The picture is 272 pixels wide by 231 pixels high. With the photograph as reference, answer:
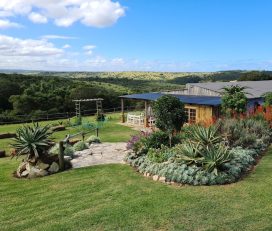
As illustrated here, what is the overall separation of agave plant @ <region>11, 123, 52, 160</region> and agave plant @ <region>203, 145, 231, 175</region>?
5.45 m

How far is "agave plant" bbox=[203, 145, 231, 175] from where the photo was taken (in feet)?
32.5

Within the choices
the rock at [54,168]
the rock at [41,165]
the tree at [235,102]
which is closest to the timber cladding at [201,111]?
the tree at [235,102]

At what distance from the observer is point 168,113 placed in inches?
569

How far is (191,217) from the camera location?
735 centimetres

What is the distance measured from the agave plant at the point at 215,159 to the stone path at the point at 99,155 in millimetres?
3889

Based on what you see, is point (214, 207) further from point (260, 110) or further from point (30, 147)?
point (260, 110)

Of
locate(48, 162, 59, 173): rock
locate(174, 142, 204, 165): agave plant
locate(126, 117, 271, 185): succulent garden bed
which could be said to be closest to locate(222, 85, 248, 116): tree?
locate(126, 117, 271, 185): succulent garden bed

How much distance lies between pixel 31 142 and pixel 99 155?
3001mm

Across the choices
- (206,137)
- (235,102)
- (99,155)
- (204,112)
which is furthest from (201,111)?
(206,137)

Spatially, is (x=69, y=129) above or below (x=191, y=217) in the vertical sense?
below

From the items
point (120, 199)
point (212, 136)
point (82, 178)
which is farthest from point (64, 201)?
point (212, 136)

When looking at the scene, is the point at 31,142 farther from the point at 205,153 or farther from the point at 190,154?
the point at 205,153

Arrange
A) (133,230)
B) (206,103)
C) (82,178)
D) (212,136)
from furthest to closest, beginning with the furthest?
1. (206,103)
2. (212,136)
3. (82,178)
4. (133,230)

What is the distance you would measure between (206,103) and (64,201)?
16.0m
